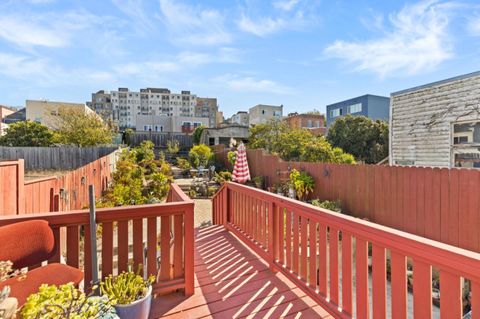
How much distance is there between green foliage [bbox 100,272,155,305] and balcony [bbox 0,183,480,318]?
28cm

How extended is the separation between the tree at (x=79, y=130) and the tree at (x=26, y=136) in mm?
3329

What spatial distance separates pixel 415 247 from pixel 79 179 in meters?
6.79

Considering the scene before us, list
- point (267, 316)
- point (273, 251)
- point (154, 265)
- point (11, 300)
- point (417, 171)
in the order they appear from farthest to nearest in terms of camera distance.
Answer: point (417, 171) < point (273, 251) < point (154, 265) < point (267, 316) < point (11, 300)

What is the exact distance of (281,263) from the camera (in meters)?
2.86

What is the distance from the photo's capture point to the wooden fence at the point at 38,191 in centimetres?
318

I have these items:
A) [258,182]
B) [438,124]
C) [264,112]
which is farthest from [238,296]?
[264,112]

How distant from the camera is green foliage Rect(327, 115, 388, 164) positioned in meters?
19.1

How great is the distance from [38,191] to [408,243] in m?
4.99

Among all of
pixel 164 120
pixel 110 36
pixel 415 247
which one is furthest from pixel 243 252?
pixel 164 120

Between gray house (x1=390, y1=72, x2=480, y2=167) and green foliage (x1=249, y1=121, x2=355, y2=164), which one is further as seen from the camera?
green foliage (x1=249, y1=121, x2=355, y2=164)

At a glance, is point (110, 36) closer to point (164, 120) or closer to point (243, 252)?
point (243, 252)

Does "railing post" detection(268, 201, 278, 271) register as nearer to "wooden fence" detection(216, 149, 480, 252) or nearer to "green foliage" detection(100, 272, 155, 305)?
"green foliage" detection(100, 272, 155, 305)

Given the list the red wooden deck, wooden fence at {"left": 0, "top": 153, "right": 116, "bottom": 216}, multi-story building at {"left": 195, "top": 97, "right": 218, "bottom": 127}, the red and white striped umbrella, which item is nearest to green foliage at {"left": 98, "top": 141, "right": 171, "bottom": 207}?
wooden fence at {"left": 0, "top": 153, "right": 116, "bottom": 216}

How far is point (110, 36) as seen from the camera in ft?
20.3
